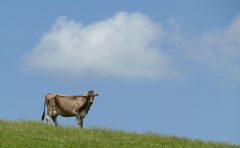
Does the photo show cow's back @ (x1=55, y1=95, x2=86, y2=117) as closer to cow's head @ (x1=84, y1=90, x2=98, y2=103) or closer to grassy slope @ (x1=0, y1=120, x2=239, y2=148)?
cow's head @ (x1=84, y1=90, x2=98, y2=103)

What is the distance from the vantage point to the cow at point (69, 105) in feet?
108

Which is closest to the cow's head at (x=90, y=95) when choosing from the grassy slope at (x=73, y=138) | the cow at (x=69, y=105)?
the cow at (x=69, y=105)

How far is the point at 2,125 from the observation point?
26.4 m

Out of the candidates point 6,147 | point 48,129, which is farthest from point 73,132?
point 6,147

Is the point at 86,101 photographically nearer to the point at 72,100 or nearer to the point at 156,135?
the point at 72,100

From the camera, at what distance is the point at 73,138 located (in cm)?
2469

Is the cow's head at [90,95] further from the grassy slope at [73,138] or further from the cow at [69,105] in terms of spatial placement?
the grassy slope at [73,138]

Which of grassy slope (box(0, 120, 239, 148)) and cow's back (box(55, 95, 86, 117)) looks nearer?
grassy slope (box(0, 120, 239, 148))

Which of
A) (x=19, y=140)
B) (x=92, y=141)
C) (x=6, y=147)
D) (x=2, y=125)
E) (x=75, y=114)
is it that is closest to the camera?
(x=6, y=147)

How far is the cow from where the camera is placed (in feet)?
108

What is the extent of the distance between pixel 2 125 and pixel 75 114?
7.09 metres

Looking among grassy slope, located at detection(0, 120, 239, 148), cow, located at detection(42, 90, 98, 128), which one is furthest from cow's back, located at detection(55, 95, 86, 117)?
grassy slope, located at detection(0, 120, 239, 148)

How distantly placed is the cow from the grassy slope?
182 inches

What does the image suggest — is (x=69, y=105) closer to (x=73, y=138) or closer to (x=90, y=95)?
(x=90, y=95)
